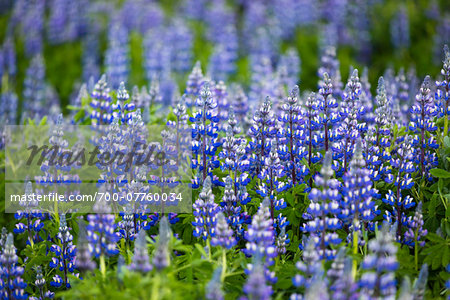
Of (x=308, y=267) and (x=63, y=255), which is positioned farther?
(x=63, y=255)

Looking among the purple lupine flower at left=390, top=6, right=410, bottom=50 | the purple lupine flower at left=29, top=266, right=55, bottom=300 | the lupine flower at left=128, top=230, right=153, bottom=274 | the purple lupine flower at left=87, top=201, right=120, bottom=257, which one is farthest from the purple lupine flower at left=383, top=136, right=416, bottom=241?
the purple lupine flower at left=390, top=6, right=410, bottom=50

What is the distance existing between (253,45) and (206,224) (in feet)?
23.6

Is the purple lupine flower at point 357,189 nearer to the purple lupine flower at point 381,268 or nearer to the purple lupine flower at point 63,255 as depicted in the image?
the purple lupine flower at point 381,268

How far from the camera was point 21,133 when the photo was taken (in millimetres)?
5387

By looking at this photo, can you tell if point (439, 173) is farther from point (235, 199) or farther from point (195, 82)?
point (195, 82)

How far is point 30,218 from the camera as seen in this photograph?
388 cm

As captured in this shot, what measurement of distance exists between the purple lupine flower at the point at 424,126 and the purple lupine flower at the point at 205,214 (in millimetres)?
1599

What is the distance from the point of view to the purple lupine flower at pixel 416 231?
329 cm

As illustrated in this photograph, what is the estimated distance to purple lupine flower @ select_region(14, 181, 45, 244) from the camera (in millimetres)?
3702

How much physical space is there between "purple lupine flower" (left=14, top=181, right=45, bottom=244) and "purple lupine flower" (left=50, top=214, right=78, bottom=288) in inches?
8.6

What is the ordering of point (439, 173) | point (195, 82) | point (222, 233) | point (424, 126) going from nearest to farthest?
point (222, 233) → point (439, 173) → point (424, 126) → point (195, 82)

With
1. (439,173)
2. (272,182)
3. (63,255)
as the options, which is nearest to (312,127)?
(272,182)

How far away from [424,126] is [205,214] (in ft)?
5.74

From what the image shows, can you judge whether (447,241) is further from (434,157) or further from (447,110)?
(447,110)
